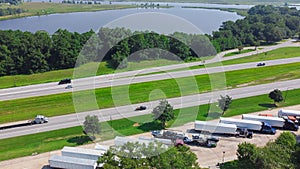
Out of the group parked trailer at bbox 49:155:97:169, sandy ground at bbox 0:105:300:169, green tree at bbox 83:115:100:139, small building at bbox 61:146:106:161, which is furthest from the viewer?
green tree at bbox 83:115:100:139

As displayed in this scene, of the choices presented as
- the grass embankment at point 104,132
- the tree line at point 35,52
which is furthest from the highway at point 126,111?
the tree line at point 35,52

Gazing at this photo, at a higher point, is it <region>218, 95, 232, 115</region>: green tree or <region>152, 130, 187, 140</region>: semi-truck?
<region>218, 95, 232, 115</region>: green tree

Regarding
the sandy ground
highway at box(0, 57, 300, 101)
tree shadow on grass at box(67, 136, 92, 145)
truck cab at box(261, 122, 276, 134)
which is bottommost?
the sandy ground

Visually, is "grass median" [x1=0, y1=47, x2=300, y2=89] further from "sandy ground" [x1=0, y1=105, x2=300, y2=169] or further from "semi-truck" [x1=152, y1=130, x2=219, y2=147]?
"semi-truck" [x1=152, y1=130, x2=219, y2=147]

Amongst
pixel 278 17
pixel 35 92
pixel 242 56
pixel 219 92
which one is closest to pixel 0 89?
pixel 35 92

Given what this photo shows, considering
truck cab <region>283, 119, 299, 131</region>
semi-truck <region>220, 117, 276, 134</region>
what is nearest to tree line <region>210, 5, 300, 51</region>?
truck cab <region>283, 119, 299, 131</region>

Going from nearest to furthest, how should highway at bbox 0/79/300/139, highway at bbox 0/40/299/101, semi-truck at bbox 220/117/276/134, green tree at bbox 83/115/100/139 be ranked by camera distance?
green tree at bbox 83/115/100/139, semi-truck at bbox 220/117/276/134, highway at bbox 0/79/300/139, highway at bbox 0/40/299/101

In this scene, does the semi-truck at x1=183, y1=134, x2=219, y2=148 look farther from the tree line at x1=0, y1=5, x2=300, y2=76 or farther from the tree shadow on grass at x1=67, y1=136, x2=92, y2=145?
the tree line at x1=0, y1=5, x2=300, y2=76

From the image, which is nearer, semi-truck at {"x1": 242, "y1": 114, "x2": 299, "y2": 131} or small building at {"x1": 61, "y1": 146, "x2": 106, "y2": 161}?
small building at {"x1": 61, "y1": 146, "x2": 106, "y2": 161}
